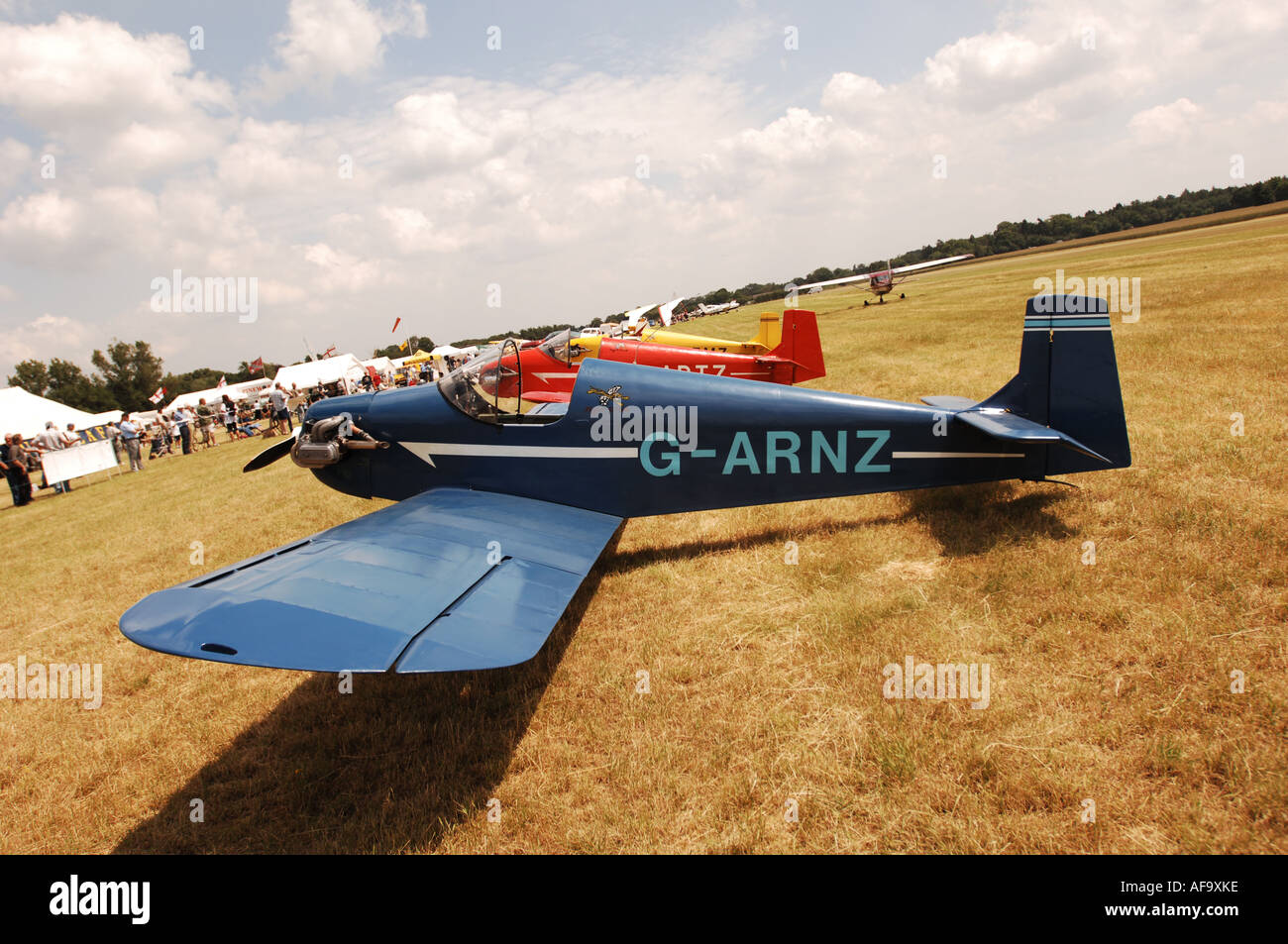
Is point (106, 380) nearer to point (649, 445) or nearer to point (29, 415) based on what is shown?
point (29, 415)

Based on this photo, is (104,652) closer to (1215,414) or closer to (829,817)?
(829,817)

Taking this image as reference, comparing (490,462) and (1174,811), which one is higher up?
(490,462)

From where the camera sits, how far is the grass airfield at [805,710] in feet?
8.41

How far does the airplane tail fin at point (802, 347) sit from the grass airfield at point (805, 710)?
7047mm

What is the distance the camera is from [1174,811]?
2355 mm

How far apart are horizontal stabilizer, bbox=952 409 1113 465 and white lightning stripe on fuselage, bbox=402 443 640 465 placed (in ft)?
9.15

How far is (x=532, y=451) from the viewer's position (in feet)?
16.7

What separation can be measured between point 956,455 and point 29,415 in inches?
1369

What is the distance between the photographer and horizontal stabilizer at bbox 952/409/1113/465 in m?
4.38

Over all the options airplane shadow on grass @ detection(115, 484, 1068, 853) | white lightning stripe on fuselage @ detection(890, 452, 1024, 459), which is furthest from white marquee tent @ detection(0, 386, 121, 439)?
white lightning stripe on fuselage @ detection(890, 452, 1024, 459)

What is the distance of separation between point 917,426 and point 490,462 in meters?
3.68

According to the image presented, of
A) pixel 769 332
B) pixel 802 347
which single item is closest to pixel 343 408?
pixel 802 347
